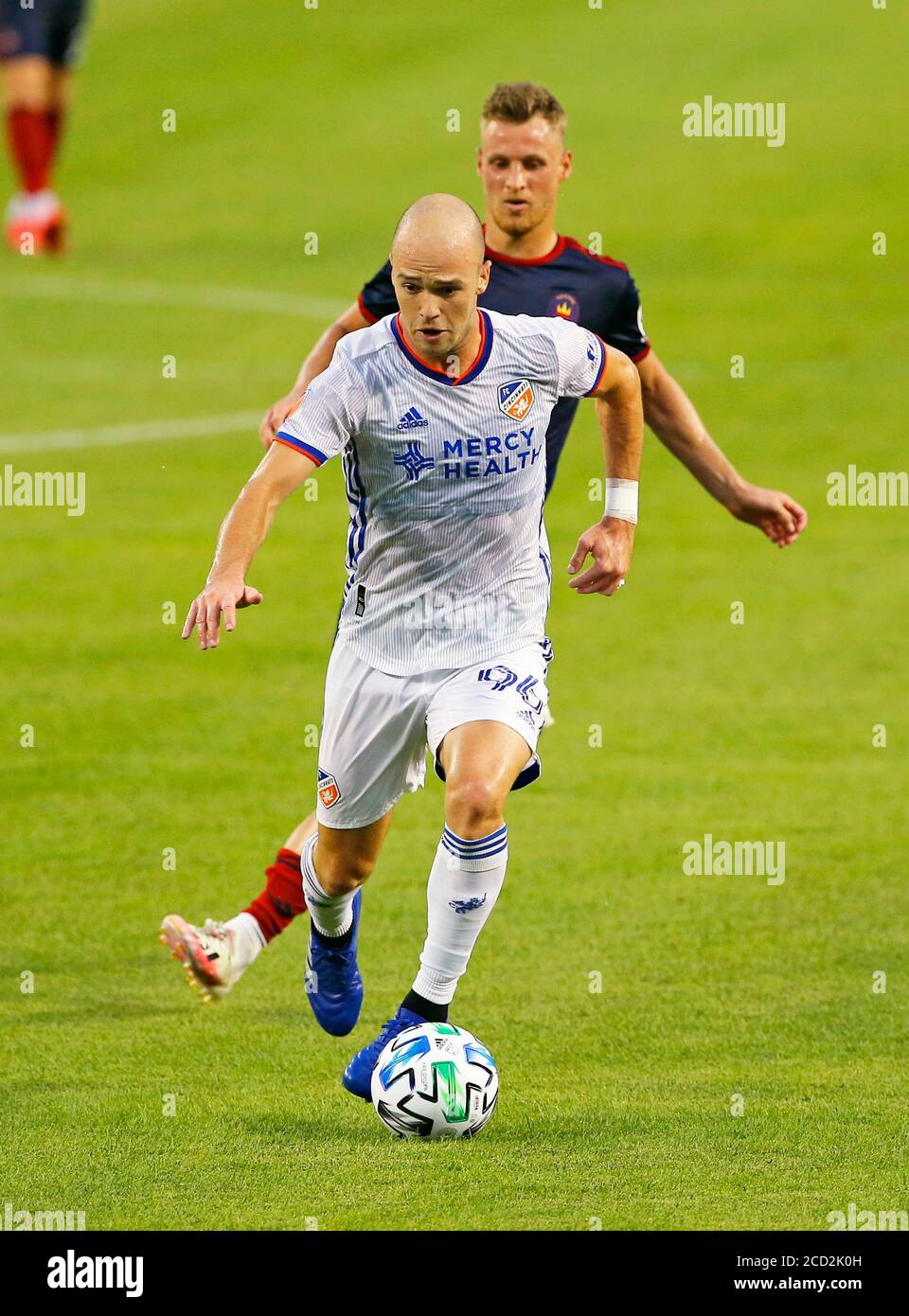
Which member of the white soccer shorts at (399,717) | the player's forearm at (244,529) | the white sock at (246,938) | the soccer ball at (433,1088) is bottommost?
the soccer ball at (433,1088)

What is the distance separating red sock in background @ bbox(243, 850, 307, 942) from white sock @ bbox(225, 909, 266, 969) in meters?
0.03

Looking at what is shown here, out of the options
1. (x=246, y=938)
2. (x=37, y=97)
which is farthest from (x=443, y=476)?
(x=37, y=97)

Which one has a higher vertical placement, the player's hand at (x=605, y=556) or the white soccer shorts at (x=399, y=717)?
the player's hand at (x=605, y=556)

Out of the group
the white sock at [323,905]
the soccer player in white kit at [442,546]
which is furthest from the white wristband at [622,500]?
the white sock at [323,905]

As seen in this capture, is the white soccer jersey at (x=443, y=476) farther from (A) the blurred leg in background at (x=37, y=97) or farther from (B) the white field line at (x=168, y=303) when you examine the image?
(A) the blurred leg in background at (x=37, y=97)

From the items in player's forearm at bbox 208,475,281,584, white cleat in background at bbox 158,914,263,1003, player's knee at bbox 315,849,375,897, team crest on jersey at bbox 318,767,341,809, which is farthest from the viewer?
white cleat in background at bbox 158,914,263,1003

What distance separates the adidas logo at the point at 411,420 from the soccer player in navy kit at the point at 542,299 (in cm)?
144

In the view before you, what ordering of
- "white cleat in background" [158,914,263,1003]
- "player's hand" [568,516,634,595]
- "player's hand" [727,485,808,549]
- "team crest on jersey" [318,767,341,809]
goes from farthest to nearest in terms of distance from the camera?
"player's hand" [727,485,808,549]
"white cleat in background" [158,914,263,1003]
"team crest on jersey" [318,767,341,809]
"player's hand" [568,516,634,595]

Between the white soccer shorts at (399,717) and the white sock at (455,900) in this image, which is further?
the white soccer shorts at (399,717)

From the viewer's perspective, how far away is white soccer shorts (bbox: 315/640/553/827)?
23.5ft

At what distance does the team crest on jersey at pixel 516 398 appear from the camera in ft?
23.2

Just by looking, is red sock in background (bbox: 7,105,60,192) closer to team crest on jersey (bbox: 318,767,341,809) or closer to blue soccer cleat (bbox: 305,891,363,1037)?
blue soccer cleat (bbox: 305,891,363,1037)

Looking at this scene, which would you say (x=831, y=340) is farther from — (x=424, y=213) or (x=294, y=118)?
(x=424, y=213)

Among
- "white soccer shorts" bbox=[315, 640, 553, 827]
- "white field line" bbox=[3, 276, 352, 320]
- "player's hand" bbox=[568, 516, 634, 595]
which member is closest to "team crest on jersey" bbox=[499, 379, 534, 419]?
"player's hand" bbox=[568, 516, 634, 595]
